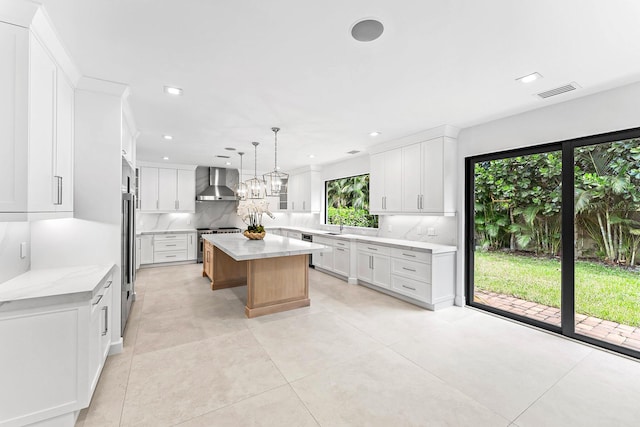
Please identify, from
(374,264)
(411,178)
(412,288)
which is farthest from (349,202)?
(412,288)

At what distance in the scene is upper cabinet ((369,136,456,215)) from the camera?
13.1ft

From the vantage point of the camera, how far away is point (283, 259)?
378 centimetres

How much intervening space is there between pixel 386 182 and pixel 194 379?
3.92m

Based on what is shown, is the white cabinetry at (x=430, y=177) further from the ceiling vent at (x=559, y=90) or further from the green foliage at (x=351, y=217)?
the green foliage at (x=351, y=217)

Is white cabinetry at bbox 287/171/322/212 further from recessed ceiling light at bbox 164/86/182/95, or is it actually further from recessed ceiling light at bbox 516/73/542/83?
recessed ceiling light at bbox 516/73/542/83

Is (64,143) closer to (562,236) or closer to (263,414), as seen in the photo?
(263,414)

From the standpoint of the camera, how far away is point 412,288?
407 centimetres

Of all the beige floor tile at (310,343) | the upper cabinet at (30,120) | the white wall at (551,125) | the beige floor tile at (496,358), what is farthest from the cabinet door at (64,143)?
the white wall at (551,125)

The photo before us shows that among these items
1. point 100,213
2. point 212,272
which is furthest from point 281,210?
point 100,213

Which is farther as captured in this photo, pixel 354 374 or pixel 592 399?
pixel 354 374

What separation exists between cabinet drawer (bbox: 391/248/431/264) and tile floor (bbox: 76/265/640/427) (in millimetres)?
748

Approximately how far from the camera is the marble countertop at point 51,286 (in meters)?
1.68

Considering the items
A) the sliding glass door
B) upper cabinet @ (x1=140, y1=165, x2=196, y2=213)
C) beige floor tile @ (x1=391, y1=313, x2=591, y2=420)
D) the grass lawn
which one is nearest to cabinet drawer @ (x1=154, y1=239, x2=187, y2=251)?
upper cabinet @ (x1=140, y1=165, x2=196, y2=213)

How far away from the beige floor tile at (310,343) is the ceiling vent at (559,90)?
308 cm
